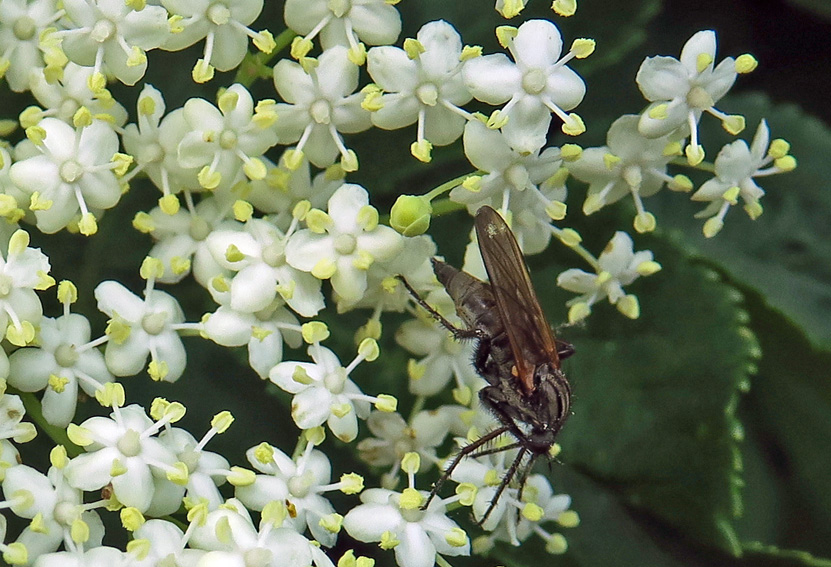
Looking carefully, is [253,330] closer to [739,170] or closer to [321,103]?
[321,103]

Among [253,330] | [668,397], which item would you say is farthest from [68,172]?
[668,397]

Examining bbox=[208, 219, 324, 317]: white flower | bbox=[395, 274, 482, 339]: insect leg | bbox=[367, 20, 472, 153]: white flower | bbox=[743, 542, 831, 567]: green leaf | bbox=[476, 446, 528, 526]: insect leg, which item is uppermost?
bbox=[367, 20, 472, 153]: white flower

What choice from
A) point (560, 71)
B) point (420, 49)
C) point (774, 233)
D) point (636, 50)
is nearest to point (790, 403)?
point (774, 233)

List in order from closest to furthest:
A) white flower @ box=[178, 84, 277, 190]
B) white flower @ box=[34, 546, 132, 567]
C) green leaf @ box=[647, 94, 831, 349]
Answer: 1. white flower @ box=[34, 546, 132, 567]
2. white flower @ box=[178, 84, 277, 190]
3. green leaf @ box=[647, 94, 831, 349]

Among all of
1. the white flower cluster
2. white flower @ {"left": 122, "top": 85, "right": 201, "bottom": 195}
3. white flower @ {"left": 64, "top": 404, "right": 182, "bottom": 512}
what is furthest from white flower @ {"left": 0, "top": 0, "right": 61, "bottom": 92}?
white flower @ {"left": 64, "top": 404, "right": 182, "bottom": 512}

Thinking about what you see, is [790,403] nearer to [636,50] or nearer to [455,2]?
[636,50]

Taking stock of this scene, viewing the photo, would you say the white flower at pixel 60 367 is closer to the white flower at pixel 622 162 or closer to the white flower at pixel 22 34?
the white flower at pixel 22 34

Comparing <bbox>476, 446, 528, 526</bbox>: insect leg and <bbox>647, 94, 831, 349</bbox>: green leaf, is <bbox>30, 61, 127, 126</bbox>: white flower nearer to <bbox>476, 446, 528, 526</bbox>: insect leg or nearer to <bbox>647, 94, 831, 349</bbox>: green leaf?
<bbox>476, 446, 528, 526</bbox>: insect leg
